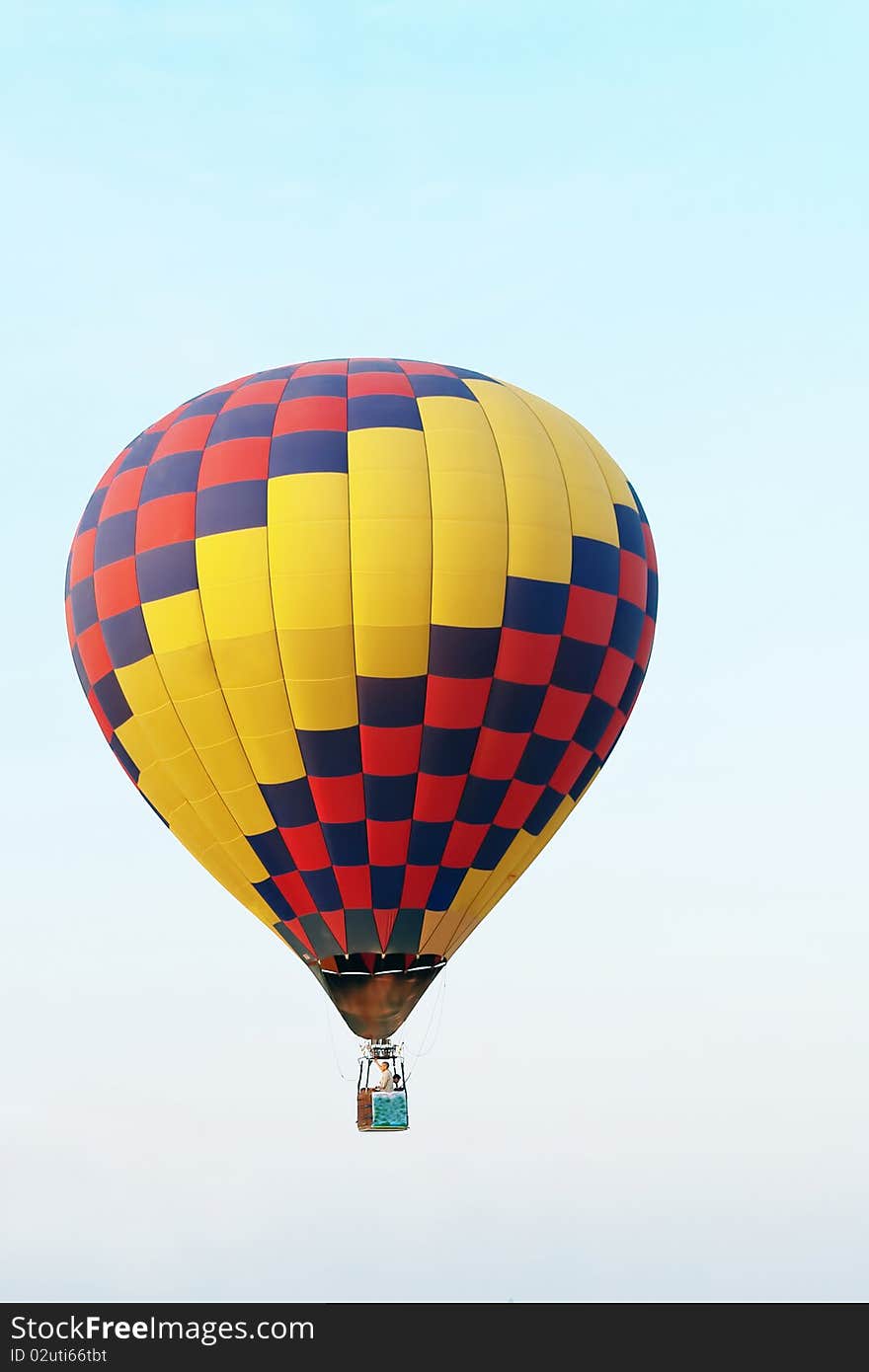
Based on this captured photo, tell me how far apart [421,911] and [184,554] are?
13.3 ft

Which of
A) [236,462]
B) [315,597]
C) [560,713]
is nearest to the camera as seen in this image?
[315,597]

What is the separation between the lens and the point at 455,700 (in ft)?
68.2

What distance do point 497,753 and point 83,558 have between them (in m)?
4.64

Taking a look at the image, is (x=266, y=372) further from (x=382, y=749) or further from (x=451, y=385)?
(x=382, y=749)

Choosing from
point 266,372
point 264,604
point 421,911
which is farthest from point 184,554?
point 421,911

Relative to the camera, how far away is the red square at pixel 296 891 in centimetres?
2134

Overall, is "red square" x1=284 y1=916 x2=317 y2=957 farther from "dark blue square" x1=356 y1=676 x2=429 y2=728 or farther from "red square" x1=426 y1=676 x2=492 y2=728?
"red square" x1=426 y1=676 x2=492 y2=728

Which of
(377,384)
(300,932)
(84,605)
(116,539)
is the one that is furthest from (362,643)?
(84,605)

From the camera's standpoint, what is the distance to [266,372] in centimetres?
2238

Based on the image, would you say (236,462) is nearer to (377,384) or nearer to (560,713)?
(377,384)

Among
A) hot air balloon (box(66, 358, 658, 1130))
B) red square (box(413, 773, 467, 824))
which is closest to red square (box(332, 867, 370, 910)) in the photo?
hot air balloon (box(66, 358, 658, 1130))

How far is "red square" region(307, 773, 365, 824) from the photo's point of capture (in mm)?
20906

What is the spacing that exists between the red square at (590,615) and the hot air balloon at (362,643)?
24 mm

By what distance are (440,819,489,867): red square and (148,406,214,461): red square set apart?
14.5 feet
